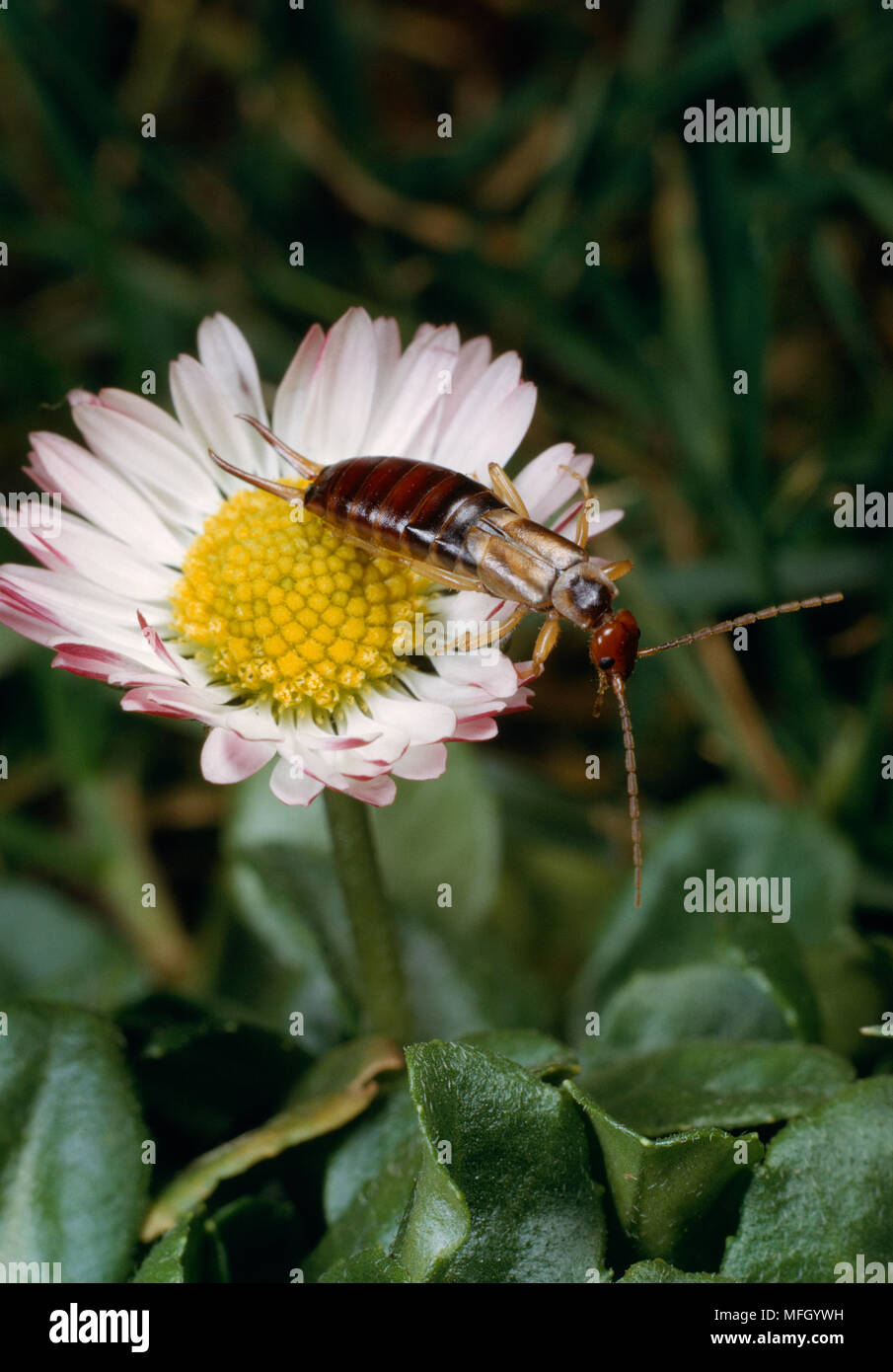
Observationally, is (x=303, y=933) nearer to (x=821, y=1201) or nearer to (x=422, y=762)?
(x=422, y=762)

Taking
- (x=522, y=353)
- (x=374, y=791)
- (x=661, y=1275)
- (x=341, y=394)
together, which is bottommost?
(x=661, y=1275)

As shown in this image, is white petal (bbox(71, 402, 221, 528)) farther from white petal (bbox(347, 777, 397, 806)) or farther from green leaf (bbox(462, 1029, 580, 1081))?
green leaf (bbox(462, 1029, 580, 1081))

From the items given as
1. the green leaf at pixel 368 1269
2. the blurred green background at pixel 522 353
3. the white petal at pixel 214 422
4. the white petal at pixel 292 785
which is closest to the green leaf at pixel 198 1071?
the blurred green background at pixel 522 353

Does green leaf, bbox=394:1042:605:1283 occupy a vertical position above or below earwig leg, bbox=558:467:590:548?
below

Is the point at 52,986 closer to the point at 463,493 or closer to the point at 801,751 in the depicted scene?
the point at 463,493

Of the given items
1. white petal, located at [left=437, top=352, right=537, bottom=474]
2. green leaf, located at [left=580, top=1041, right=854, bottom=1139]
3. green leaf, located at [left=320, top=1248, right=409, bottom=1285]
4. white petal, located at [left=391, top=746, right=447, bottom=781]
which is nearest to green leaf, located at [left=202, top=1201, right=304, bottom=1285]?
green leaf, located at [left=320, top=1248, right=409, bottom=1285]

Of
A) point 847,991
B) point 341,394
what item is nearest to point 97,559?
point 341,394
